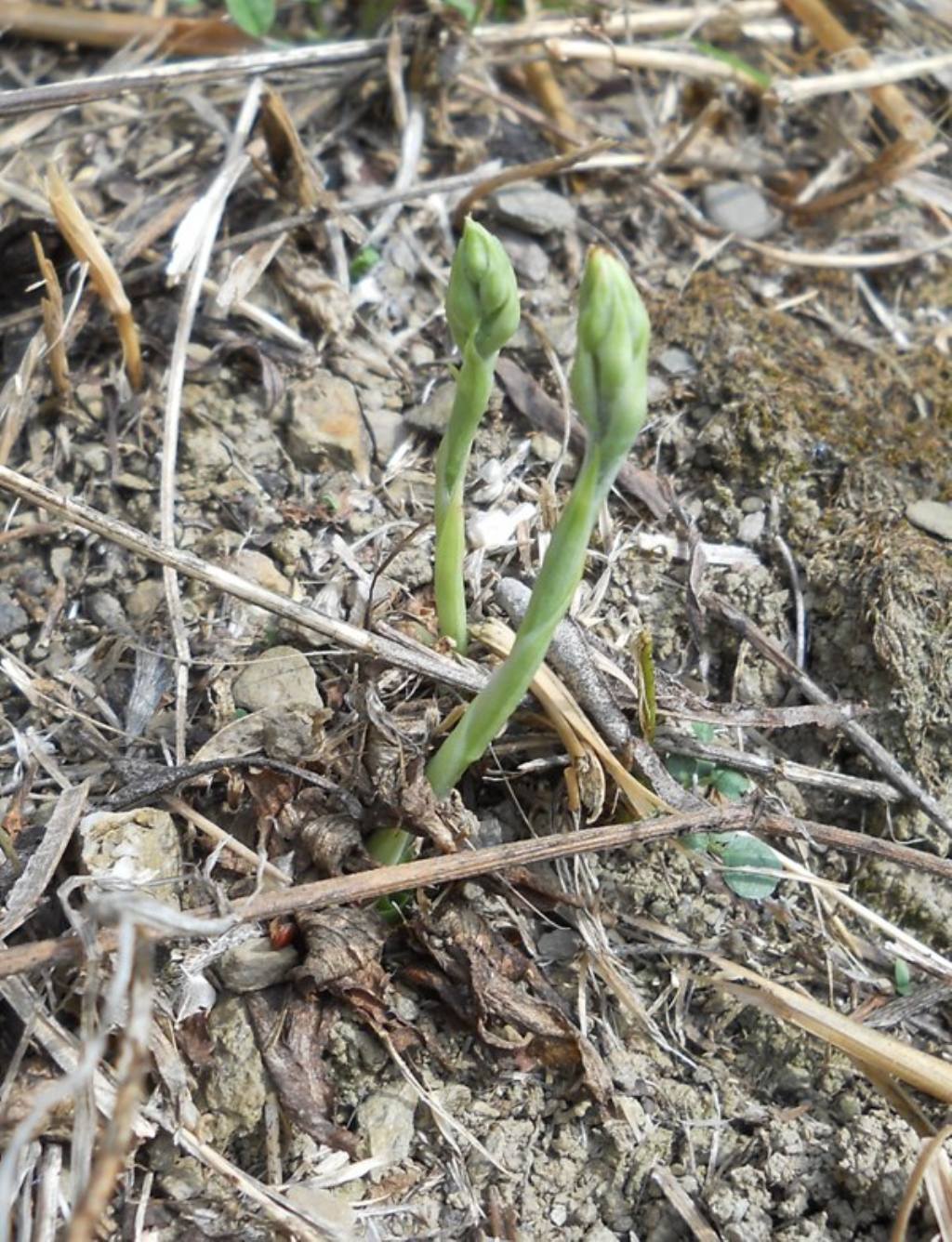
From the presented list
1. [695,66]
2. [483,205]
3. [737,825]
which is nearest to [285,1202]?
[737,825]

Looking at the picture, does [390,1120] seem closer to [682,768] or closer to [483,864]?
[483,864]

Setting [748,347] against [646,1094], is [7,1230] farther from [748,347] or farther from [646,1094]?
[748,347]

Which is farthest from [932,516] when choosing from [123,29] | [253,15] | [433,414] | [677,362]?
[123,29]

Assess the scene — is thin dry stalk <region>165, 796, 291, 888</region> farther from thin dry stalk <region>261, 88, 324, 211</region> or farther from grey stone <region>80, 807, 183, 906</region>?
thin dry stalk <region>261, 88, 324, 211</region>

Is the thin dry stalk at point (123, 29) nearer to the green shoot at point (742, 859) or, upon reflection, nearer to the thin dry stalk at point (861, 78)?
the thin dry stalk at point (861, 78)

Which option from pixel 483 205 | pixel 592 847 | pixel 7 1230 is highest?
pixel 483 205

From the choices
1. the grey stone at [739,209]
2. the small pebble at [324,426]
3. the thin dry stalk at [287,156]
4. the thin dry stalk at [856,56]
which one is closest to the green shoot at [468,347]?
the small pebble at [324,426]
